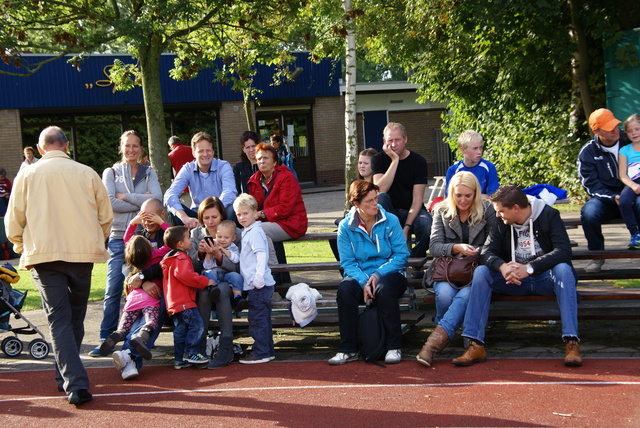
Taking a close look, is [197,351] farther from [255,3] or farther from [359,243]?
[255,3]

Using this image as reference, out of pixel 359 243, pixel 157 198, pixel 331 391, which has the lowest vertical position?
pixel 331 391

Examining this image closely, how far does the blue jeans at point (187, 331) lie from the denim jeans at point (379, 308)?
1.28 metres

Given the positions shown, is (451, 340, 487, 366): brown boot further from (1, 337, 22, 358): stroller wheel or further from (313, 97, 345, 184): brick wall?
(313, 97, 345, 184): brick wall

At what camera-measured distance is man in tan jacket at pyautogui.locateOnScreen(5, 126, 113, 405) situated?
567 centimetres

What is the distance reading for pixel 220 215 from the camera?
7223 mm

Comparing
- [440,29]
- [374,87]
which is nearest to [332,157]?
[374,87]

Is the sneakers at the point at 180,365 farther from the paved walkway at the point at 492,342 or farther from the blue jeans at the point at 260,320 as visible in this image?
the blue jeans at the point at 260,320

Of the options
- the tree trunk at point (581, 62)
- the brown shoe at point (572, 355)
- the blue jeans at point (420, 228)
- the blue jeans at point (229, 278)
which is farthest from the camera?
the tree trunk at point (581, 62)

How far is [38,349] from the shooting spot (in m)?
7.41

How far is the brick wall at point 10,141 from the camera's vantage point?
26.6 meters

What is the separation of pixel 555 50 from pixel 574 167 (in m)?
2.60

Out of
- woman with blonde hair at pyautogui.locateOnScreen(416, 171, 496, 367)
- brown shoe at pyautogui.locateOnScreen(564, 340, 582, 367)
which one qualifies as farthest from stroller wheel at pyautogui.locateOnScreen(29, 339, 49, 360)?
brown shoe at pyautogui.locateOnScreen(564, 340, 582, 367)

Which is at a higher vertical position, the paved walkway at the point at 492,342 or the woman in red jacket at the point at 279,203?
the woman in red jacket at the point at 279,203

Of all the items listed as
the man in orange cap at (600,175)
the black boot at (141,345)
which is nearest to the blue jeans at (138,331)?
the black boot at (141,345)
